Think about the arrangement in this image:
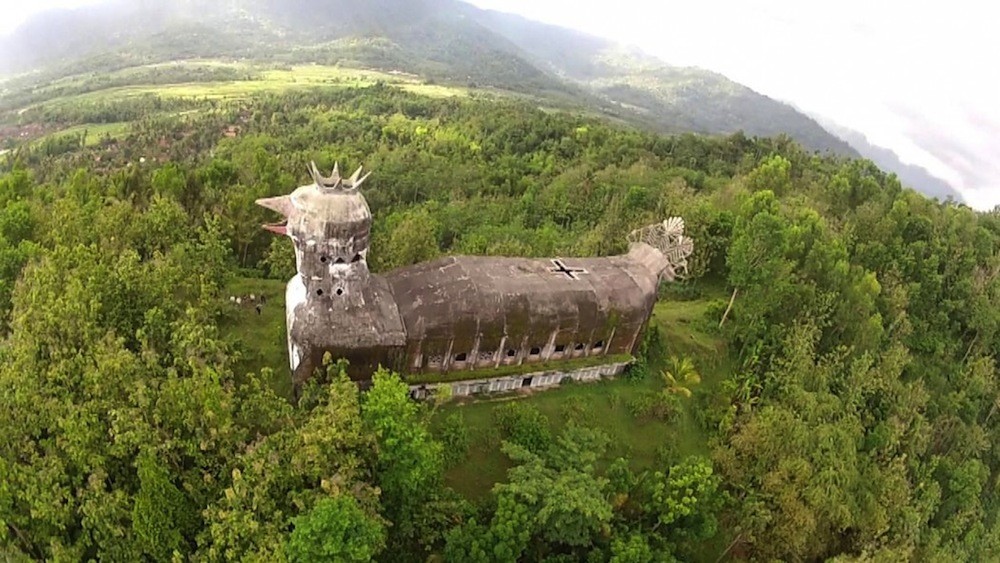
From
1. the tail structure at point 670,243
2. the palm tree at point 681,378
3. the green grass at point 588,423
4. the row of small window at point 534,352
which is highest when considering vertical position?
the tail structure at point 670,243

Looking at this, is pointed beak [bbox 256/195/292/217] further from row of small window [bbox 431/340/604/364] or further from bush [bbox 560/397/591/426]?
bush [bbox 560/397/591/426]

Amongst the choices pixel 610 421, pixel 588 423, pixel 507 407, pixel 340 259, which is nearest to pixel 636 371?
pixel 610 421

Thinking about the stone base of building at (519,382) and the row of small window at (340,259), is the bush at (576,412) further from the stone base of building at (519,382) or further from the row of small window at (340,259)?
the row of small window at (340,259)

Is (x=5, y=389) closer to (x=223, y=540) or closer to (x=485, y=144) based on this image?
(x=223, y=540)

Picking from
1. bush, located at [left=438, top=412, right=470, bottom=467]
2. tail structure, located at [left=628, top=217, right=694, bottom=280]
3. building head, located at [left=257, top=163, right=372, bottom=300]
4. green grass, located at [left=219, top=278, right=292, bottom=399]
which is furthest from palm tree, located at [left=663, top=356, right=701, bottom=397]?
green grass, located at [left=219, top=278, right=292, bottom=399]

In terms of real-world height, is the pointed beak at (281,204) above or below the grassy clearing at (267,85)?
above

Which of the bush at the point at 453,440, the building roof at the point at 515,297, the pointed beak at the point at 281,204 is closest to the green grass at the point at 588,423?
the bush at the point at 453,440

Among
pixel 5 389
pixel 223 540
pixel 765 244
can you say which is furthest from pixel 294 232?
pixel 765 244
